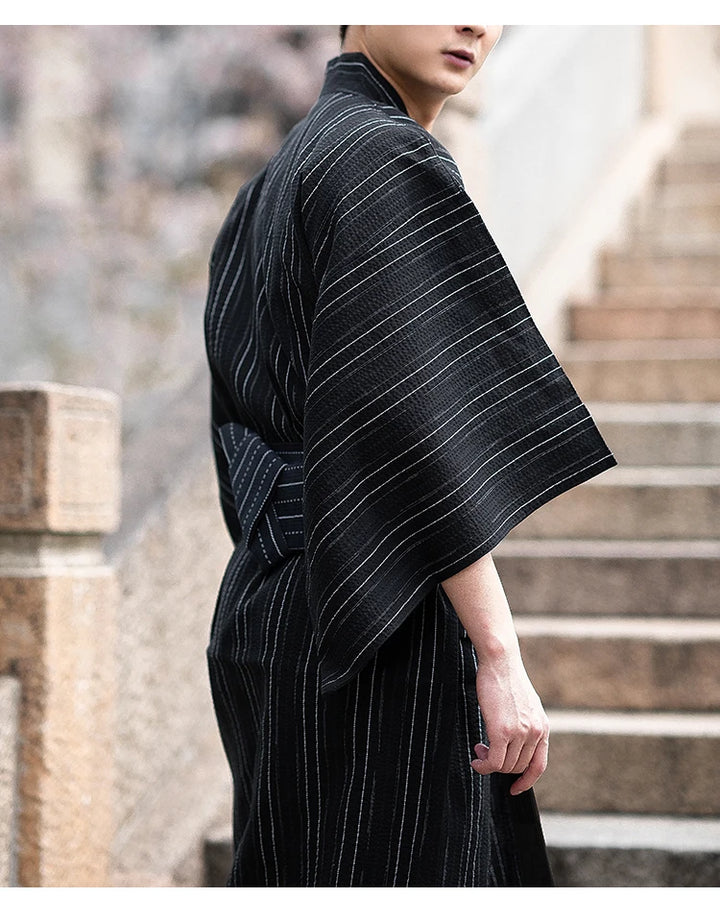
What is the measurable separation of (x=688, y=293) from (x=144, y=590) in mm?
2983

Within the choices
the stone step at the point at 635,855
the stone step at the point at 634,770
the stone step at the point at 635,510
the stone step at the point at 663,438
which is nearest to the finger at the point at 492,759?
the stone step at the point at 635,855

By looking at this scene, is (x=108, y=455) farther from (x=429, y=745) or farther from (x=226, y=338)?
(x=429, y=745)

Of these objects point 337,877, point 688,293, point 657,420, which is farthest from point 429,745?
point 688,293

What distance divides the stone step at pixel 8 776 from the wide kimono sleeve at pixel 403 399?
94 centimetres

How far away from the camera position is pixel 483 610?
1.40 m

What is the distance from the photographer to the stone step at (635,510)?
3.48 m

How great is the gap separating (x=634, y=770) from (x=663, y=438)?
1.34 meters

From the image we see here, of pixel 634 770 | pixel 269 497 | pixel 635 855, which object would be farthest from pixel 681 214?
pixel 269 497

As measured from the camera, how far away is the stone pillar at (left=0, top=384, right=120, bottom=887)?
2.14 m

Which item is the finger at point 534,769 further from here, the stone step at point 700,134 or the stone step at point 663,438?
the stone step at point 700,134

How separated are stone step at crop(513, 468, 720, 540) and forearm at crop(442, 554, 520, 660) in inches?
81.8

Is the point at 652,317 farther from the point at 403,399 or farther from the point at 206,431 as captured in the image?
the point at 403,399

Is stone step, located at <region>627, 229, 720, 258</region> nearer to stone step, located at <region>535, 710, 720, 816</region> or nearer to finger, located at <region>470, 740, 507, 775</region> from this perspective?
stone step, located at <region>535, 710, 720, 816</region>

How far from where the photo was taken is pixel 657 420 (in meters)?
3.82
